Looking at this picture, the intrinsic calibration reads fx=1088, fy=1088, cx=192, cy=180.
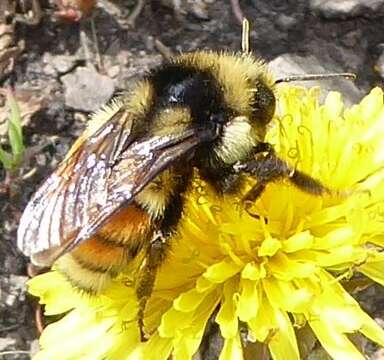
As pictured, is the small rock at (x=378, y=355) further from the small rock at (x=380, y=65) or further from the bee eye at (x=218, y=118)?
the bee eye at (x=218, y=118)

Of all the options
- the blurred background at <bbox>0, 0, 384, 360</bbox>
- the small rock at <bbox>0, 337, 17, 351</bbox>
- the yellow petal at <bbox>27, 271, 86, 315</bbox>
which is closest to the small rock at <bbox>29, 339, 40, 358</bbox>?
the small rock at <bbox>0, 337, 17, 351</bbox>

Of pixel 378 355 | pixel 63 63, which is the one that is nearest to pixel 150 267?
pixel 378 355

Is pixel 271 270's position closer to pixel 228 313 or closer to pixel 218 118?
pixel 228 313

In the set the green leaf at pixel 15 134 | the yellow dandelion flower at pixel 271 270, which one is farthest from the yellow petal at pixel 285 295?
the green leaf at pixel 15 134

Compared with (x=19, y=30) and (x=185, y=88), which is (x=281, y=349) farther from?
(x=19, y=30)

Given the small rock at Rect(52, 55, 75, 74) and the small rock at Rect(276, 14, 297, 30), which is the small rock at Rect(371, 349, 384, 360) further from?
the small rock at Rect(52, 55, 75, 74)

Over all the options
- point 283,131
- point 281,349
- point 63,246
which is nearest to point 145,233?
point 63,246
